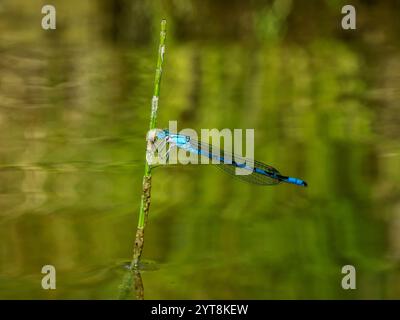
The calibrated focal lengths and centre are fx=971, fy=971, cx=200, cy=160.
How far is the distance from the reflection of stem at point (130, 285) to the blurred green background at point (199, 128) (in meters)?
0.03

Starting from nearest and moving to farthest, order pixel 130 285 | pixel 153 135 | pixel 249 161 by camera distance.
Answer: pixel 153 135
pixel 130 285
pixel 249 161

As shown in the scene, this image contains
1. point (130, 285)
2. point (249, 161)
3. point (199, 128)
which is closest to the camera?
point (130, 285)

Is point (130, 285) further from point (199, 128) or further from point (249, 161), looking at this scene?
point (199, 128)

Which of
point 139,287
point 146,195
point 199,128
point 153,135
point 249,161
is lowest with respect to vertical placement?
point 139,287

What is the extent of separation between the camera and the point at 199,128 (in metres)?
8.61

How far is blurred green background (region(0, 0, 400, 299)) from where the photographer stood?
5.52 meters

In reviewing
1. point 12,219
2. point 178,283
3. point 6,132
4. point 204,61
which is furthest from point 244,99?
point 178,283

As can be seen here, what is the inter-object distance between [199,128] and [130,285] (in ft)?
11.8

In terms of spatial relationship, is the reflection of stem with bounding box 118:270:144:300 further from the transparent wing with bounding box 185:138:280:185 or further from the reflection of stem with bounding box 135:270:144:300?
the transparent wing with bounding box 185:138:280:185

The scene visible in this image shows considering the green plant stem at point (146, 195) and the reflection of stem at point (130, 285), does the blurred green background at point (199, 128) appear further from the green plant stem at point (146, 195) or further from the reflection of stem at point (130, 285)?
the green plant stem at point (146, 195)

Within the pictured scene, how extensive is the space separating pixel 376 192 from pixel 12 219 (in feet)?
8.45

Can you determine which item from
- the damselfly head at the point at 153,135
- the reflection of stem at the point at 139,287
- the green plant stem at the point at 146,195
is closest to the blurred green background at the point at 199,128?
the reflection of stem at the point at 139,287

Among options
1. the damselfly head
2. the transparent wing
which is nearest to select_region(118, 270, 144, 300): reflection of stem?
the damselfly head

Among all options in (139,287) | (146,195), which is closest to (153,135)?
(146,195)
